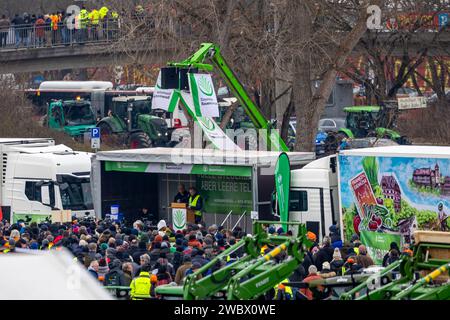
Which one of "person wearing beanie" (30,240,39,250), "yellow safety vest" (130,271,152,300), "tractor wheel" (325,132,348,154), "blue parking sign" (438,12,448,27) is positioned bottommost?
"yellow safety vest" (130,271,152,300)

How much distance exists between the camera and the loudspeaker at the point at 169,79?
2692 cm

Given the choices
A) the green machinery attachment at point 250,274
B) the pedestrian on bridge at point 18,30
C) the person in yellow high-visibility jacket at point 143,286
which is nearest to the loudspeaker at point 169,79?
the person in yellow high-visibility jacket at point 143,286

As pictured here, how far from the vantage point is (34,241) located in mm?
18891

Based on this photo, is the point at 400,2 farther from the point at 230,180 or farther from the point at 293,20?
the point at 230,180

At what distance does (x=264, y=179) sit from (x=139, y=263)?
577 centimetres

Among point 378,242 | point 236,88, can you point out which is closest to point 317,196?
point 378,242

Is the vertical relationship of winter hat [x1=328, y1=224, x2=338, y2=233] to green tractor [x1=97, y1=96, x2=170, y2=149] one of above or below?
below

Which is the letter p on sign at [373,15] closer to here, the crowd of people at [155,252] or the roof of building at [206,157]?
the roof of building at [206,157]

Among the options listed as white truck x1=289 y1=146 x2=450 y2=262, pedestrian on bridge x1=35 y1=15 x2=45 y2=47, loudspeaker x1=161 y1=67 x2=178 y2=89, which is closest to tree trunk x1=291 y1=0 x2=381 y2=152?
loudspeaker x1=161 y1=67 x2=178 y2=89

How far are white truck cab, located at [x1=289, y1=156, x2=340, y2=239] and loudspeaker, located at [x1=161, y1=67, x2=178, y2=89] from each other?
618 cm

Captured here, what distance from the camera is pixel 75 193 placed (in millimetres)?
27750

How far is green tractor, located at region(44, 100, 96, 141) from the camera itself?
53394mm

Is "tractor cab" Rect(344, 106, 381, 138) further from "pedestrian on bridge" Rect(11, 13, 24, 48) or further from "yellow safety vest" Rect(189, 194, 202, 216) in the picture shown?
"yellow safety vest" Rect(189, 194, 202, 216)
